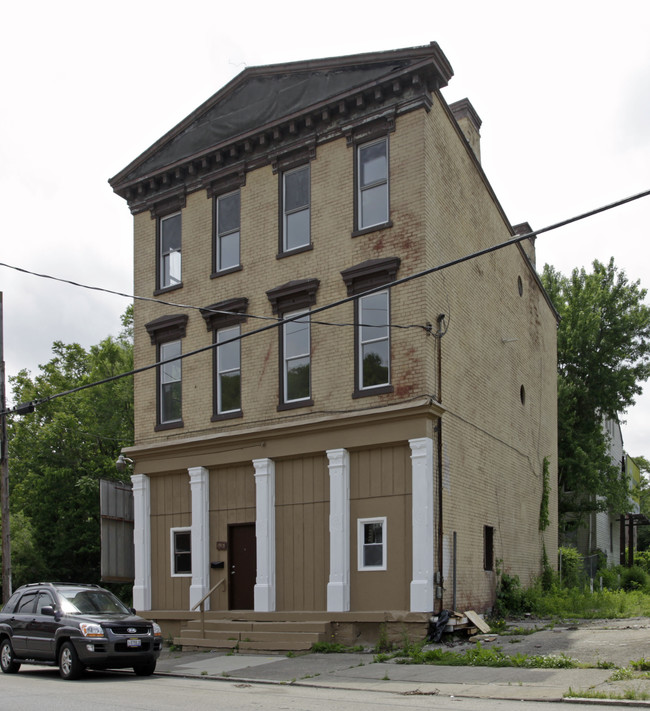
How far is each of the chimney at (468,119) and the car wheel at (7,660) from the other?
52.6 feet

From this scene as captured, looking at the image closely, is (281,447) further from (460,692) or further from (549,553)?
(549,553)

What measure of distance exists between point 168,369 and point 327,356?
5.43m

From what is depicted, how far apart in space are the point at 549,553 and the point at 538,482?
2360 millimetres

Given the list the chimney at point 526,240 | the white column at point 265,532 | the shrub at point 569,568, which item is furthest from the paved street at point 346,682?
the chimney at point 526,240

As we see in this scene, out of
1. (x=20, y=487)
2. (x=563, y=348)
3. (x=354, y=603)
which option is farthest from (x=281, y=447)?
Answer: (x=20, y=487)

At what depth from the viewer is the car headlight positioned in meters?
14.8

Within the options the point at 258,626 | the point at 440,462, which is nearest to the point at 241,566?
the point at 258,626

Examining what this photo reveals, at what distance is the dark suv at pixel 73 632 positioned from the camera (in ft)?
48.7

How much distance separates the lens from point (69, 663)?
15008 mm

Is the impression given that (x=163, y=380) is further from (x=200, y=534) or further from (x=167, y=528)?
(x=200, y=534)

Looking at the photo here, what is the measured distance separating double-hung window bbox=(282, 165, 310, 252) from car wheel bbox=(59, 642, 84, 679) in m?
9.81

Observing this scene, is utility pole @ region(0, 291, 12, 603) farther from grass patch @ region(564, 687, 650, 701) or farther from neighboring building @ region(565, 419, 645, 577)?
neighboring building @ region(565, 419, 645, 577)

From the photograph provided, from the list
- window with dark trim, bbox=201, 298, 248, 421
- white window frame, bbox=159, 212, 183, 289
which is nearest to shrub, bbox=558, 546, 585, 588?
window with dark trim, bbox=201, 298, 248, 421

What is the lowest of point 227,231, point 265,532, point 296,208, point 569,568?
point 569,568
